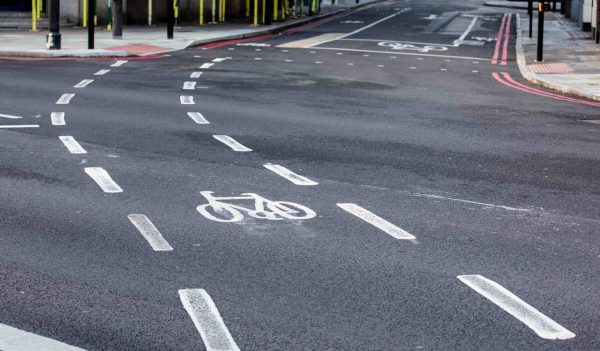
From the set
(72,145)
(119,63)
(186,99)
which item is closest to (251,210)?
(72,145)

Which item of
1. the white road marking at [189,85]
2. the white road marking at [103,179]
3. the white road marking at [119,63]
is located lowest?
the white road marking at [189,85]

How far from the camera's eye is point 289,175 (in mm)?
11484

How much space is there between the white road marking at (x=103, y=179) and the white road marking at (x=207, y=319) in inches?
138

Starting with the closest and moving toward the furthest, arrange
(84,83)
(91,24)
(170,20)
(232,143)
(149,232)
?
1. (149,232)
2. (232,143)
3. (84,83)
4. (91,24)
5. (170,20)

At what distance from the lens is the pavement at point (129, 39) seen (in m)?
27.1

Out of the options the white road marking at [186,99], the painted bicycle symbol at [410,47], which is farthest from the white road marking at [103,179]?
the painted bicycle symbol at [410,47]

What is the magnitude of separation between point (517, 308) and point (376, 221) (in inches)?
103

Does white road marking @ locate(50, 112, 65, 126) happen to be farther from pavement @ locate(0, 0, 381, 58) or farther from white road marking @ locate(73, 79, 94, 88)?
pavement @ locate(0, 0, 381, 58)

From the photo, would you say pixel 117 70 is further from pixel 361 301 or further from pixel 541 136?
pixel 361 301

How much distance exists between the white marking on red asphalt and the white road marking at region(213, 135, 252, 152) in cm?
328

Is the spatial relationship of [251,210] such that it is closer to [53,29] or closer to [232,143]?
[232,143]

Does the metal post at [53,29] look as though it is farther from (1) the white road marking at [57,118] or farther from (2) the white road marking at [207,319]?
A: (2) the white road marking at [207,319]

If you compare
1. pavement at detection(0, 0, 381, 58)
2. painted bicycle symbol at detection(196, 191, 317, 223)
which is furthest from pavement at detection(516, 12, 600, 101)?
painted bicycle symbol at detection(196, 191, 317, 223)

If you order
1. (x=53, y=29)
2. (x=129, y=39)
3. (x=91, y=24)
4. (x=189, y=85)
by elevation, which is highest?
(x=91, y=24)
